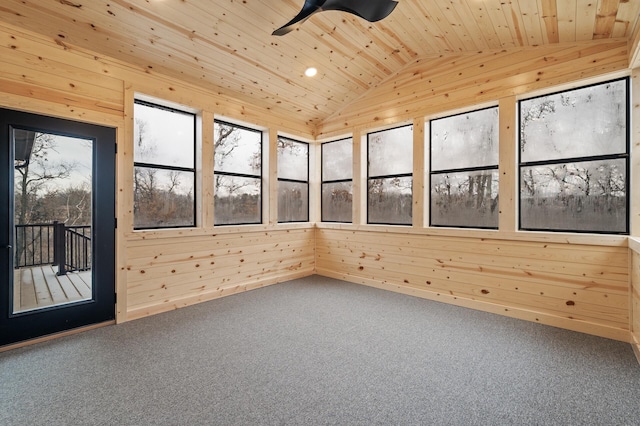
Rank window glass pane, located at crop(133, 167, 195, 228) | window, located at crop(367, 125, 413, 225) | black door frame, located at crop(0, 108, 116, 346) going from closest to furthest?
black door frame, located at crop(0, 108, 116, 346) < window glass pane, located at crop(133, 167, 195, 228) < window, located at crop(367, 125, 413, 225)

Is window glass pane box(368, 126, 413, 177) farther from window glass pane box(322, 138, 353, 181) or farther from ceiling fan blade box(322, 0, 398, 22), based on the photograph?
ceiling fan blade box(322, 0, 398, 22)

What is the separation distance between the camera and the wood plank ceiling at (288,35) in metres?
2.64

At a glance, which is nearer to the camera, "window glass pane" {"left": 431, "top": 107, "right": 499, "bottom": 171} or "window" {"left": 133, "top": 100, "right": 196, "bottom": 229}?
"window" {"left": 133, "top": 100, "right": 196, "bottom": 229}

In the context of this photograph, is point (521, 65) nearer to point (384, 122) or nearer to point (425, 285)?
point (384, 122)

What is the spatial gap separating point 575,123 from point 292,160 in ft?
12.6

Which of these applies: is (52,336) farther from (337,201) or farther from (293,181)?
(337,201)

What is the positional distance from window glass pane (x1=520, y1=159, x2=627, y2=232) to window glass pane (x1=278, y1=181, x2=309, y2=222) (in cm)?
331

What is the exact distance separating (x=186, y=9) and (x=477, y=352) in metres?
4.04

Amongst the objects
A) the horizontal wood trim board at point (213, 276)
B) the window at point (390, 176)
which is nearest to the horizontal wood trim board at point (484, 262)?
the window at point (390, 176)

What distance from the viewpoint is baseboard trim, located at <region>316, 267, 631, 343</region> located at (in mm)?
2830

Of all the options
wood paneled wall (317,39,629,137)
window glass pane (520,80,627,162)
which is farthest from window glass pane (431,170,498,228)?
wood paneled wall (317,39,629,137)

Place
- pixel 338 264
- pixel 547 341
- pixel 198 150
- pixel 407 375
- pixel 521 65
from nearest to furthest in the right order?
pixel 407 375, pixel 547 341, pixel 521 65, pixel 198 150, pixel 338 264

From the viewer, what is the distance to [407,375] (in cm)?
218

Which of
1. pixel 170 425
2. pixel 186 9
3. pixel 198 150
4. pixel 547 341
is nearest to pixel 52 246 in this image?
pixel 198 150
